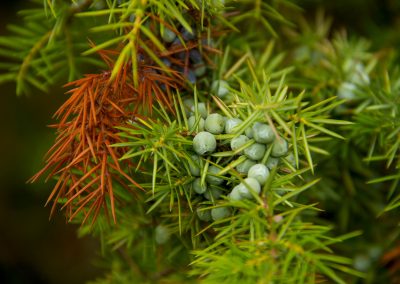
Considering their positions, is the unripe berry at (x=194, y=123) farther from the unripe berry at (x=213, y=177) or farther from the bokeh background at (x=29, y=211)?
the bokeh background at (x=29, y=211)

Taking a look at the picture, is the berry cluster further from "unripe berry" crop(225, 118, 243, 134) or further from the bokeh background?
the bokeh background

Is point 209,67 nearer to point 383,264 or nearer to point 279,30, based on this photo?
point 279,30

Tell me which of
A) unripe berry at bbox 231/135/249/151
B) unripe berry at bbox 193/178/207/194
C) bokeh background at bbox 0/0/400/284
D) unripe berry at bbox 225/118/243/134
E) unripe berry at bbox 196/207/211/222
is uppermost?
unripe berry at bbox 225/118/243/134

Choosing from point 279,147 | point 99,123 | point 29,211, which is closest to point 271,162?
point 279,147

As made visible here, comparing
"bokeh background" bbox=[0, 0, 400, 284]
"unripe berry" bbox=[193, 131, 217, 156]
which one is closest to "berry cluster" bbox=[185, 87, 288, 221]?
"unripe berry" bbox=[193, 131, 217, 156]

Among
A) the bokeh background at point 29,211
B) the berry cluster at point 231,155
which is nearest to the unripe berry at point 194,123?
the berry cluster at point 231,155

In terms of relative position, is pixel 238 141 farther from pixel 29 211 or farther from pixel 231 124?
pixel 29 211

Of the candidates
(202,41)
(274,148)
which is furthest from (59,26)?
(274,148)

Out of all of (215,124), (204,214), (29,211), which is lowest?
(29,211)
